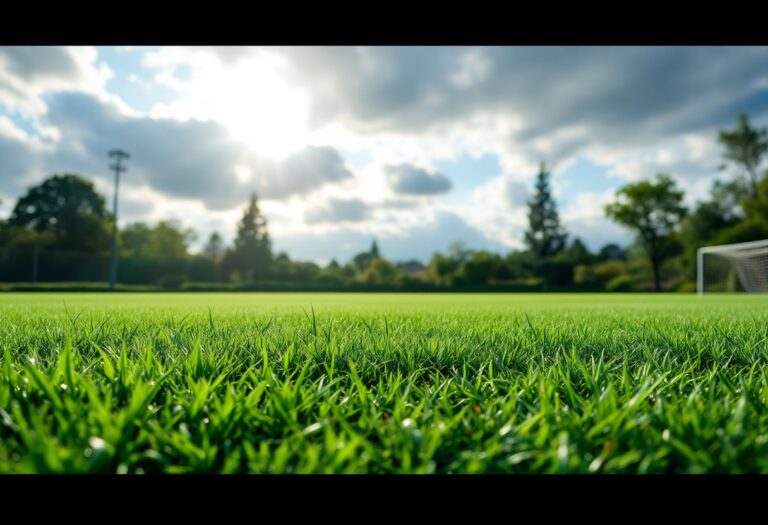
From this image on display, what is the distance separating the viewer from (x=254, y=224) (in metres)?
47.6

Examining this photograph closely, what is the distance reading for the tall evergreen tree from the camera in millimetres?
42562

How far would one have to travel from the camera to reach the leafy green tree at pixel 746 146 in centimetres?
2409

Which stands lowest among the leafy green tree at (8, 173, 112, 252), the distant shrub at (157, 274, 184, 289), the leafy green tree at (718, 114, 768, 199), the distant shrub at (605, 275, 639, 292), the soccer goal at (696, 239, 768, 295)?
the distant shrub at (157, 274, 184, 289)

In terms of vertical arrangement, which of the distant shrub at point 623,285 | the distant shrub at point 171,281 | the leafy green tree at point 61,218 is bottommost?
the distant shrub at point 171,281

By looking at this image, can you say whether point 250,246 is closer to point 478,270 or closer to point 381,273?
point 381,273

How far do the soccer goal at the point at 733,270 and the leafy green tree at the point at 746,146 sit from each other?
4687 mm

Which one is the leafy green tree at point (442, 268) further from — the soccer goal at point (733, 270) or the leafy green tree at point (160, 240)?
the leafy green tree at point (160, 240)

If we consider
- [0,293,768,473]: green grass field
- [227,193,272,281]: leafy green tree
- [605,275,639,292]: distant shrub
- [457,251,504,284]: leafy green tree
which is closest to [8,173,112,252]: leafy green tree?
[227,193,272,281]: leafy green tree

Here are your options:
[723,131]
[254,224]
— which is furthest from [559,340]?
[254,224]

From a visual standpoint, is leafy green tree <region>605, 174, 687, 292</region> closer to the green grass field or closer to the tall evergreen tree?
the tall evergreen tree

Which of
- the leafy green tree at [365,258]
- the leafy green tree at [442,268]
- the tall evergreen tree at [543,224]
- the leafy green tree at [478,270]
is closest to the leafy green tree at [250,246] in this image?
the leafy green tree at [365,258]

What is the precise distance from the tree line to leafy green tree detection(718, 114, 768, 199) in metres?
0.06
